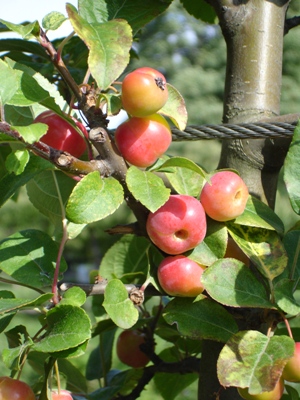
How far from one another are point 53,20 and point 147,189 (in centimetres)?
17

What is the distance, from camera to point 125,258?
0.76 metres

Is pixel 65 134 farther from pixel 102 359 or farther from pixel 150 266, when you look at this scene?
pixel 102 359

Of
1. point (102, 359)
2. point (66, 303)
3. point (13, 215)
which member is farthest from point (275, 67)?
point (13, 215)

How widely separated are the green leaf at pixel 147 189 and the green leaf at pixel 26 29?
5.6 inches

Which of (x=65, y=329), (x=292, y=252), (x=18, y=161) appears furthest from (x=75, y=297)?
(x=292, y=252)

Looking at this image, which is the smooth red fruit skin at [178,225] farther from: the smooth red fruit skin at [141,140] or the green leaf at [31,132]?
the green leaf at [31,132]

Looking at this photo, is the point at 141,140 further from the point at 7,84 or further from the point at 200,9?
the point at 200,9

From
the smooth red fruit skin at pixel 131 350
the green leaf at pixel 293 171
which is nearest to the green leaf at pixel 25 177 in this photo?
the green leaf at pixel 293 171

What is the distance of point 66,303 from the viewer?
47cm

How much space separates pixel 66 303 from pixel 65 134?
156 mm

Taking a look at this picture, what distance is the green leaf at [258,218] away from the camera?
1.77 feet

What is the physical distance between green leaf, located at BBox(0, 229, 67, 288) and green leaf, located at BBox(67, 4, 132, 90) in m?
0.20

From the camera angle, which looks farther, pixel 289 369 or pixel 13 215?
pixel 13 215

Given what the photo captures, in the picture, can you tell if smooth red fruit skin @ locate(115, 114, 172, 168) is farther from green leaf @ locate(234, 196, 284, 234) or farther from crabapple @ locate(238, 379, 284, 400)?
crabapple @ locate(238, 379, 284, 400)
